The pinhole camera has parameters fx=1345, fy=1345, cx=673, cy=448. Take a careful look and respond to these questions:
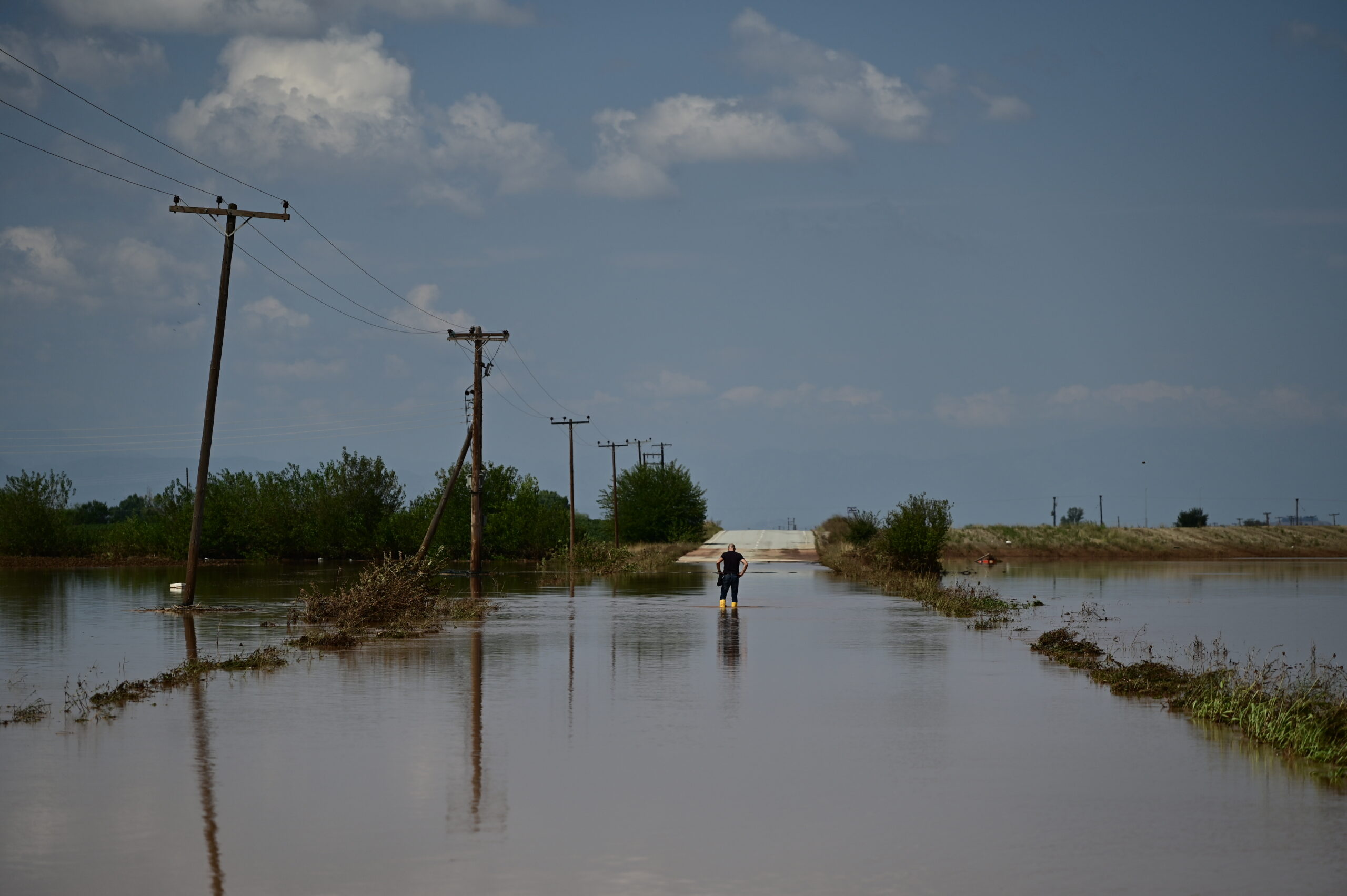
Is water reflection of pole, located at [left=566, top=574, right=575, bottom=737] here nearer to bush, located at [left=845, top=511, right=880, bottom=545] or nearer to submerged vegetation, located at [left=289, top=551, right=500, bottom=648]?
submerged vegetation, located at [left=289, top=551, right=500, bottom=648]

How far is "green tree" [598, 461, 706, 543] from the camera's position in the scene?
9919 centimetres

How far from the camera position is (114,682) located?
1777 cm

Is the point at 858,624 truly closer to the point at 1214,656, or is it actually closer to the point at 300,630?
the point at 1214,656

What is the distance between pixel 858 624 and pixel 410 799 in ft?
63.3

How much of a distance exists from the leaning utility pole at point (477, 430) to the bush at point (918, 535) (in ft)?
56.3

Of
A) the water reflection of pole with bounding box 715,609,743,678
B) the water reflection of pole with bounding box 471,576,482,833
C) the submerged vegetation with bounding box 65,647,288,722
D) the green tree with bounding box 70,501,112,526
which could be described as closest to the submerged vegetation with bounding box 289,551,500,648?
the water reflection of pole with bounding box 471,576,482,833

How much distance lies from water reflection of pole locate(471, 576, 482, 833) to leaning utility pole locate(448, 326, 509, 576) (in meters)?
22.1

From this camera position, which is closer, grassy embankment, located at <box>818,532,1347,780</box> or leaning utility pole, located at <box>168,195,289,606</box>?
grassy embankment, located at <box>818,532,1347,780</box>

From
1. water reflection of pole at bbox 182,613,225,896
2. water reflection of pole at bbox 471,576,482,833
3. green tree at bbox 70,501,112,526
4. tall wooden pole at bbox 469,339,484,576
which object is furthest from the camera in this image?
green tree at bbox 70,501,112,526

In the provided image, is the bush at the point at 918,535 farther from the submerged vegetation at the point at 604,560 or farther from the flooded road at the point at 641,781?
the flooded road at the point at 641,781

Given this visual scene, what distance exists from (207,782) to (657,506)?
88.7 m

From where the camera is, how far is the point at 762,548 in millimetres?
97812

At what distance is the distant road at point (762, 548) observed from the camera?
7581cm

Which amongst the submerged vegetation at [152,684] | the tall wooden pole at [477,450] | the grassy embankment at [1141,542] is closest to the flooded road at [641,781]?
the submerged vegetation at [152,684]
